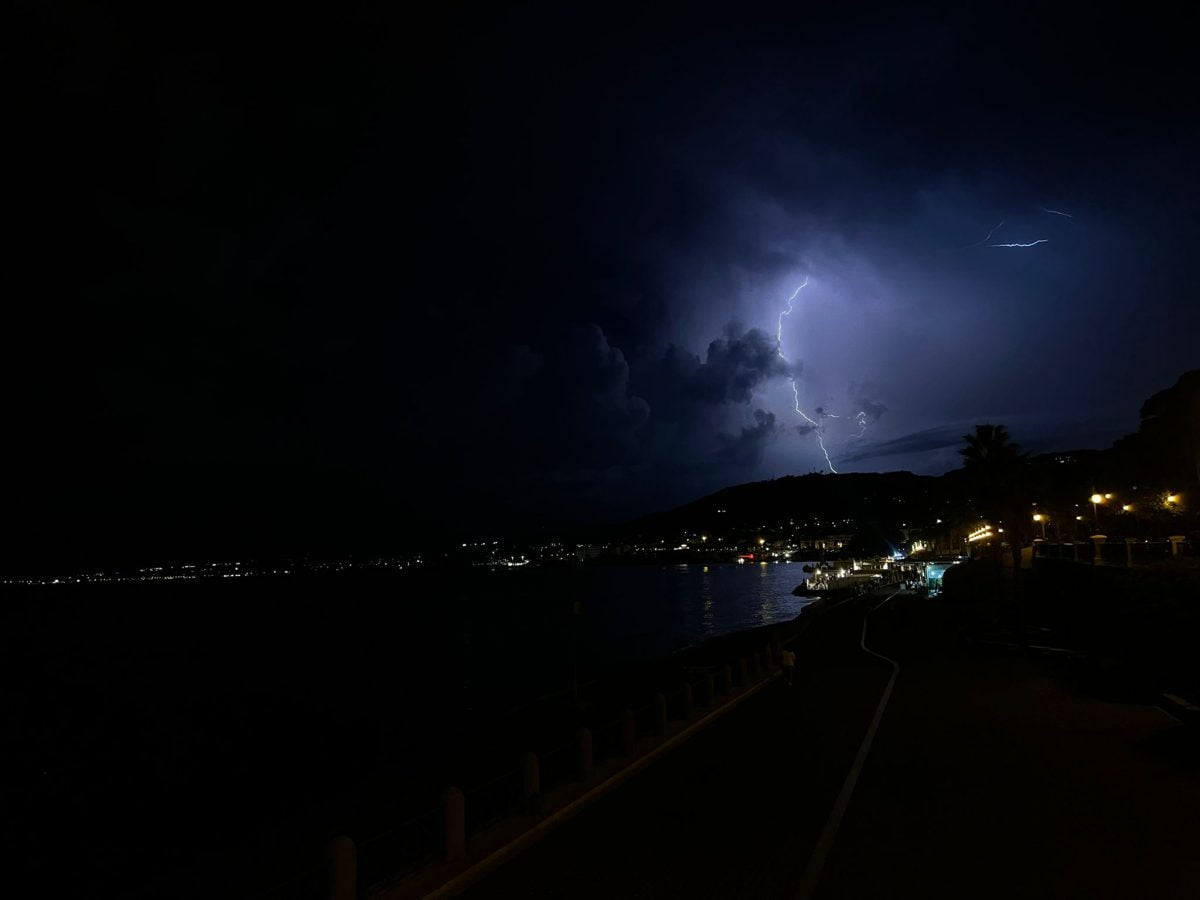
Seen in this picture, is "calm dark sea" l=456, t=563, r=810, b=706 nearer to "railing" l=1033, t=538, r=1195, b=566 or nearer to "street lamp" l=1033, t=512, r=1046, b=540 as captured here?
"railing" l=1033, t=538, r=1195, b=566

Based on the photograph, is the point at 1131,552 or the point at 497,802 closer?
the point at 497,802

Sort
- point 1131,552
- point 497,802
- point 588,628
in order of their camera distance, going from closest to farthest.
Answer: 1. point 497,802
2. point 1131,552
3. point 588,628

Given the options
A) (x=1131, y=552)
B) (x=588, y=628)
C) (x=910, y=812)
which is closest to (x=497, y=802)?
(x=910, y=812)

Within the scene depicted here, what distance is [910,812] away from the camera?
35.3 feet

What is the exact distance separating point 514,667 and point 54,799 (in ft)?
102

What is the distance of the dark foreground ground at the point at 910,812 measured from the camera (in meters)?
8.45

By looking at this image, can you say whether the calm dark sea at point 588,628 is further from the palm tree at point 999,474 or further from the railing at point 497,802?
the palm tree at point 999,474

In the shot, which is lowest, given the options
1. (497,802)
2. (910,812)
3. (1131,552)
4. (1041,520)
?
(497,802)

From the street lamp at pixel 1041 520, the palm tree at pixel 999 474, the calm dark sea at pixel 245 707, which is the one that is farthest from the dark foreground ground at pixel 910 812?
the street lamp at pixel 1041 520

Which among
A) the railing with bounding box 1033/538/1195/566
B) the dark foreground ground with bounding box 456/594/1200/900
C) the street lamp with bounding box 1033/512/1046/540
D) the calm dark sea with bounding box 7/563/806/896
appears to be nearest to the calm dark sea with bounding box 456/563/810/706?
the calm dark sea with bounding box 7/563/806/896

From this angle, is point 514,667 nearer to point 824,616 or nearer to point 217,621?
point 824,616

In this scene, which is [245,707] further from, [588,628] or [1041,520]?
[1041,520]

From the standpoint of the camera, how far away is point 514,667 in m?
59.6

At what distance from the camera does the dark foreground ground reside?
845cm
